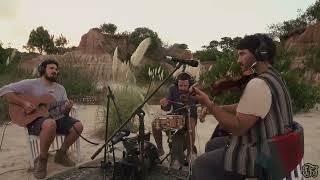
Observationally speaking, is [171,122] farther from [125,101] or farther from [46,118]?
[125,101]

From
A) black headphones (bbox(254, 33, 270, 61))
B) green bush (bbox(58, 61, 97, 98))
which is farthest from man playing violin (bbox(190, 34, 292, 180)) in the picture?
green bush (bbox(58, 61, 97, 98))

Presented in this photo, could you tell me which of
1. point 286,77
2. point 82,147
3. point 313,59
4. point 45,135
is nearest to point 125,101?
point 82,147

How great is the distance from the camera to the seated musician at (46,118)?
15.7ft

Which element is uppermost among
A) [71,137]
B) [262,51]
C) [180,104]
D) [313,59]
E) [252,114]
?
→ [313,59]

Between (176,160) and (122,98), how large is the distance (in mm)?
1948

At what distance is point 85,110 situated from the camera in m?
10.1

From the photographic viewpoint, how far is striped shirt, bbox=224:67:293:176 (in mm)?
2826

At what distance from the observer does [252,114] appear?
277cm

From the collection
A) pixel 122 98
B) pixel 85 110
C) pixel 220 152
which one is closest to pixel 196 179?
pixel 220 152

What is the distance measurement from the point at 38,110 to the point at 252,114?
9.64 feet

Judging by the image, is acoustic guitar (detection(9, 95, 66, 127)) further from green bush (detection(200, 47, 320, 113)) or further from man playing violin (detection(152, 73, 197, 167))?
green bush (detection(200, 47, 320, 113))

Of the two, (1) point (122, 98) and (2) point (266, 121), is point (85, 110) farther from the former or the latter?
(2) point (266, 121)

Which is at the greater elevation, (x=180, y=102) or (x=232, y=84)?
(x=232, y=84)

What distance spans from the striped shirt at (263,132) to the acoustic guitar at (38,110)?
2.70 metres
